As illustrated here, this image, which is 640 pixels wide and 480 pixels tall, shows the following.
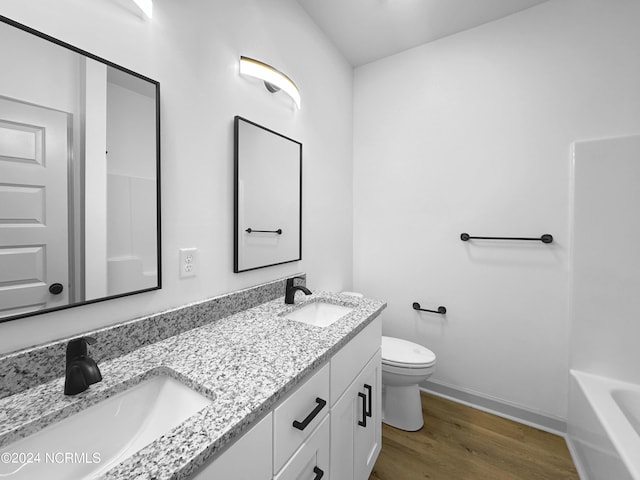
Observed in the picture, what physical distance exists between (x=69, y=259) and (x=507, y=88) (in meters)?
2.40

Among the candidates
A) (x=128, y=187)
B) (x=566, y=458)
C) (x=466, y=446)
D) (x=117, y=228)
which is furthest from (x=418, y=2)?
(x=566, y=458)

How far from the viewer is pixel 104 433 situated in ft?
2.08

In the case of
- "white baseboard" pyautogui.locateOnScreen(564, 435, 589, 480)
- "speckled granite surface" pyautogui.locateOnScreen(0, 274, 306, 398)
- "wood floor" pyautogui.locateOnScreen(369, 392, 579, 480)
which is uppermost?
"speckled granite surface" pyautogui.locateOnScreen(0, 274, 306, 398)

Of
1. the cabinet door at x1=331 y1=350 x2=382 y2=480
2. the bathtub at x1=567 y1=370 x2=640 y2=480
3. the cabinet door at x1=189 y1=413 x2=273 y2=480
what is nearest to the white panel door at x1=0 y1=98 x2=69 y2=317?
the cabinet door at x1=189 y1=413 x2=273 y2=480

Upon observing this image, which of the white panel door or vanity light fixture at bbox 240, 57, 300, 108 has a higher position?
vanity light fixture at bbox 240, 57, 300, 108

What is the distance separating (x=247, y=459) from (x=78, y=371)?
44cm

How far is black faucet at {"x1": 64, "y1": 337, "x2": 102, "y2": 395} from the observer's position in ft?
2.01

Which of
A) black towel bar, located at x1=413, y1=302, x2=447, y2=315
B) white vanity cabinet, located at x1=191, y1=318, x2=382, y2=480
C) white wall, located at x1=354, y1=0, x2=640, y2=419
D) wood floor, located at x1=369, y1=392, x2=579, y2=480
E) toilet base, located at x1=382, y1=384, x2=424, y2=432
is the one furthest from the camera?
black towel bar, located at x1=413, y1=302, x2=447, y2=315

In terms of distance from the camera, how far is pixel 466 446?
5.09 feet

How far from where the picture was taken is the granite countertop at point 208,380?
0.47m

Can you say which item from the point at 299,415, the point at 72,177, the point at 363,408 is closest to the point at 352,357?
the point at 363,408

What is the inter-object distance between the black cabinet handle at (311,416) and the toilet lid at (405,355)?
0.90m

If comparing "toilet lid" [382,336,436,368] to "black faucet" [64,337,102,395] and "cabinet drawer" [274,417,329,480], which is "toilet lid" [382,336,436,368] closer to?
"cabinet drawer" [274,417,329,480]

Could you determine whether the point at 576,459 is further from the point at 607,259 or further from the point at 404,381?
the point at 607,259
